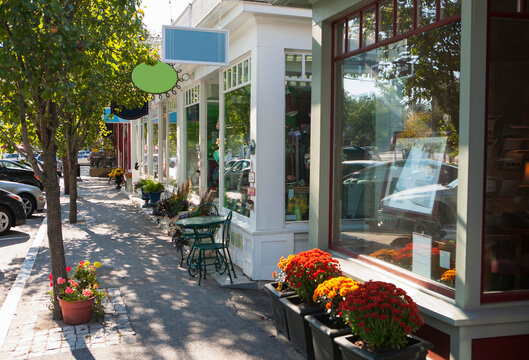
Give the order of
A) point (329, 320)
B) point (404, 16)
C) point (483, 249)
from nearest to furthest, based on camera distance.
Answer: point (483, 249) < point (329, 320) < point (404, 16)

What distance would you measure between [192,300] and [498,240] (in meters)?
3.86

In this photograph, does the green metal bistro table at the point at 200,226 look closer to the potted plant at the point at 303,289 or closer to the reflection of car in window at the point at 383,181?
the reflection of car in window at the point at 383,181

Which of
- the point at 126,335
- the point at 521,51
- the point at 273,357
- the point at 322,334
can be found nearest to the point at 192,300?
the point at 126,335

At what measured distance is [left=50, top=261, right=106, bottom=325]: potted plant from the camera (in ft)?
17.2

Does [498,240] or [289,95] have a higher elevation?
[289,95]

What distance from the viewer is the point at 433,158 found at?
4367 mm

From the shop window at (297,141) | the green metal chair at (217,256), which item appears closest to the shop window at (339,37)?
the shop window at (297,141)

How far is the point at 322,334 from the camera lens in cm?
403

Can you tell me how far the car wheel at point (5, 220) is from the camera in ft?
36.5

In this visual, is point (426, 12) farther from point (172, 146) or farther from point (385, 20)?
point (172, 146)

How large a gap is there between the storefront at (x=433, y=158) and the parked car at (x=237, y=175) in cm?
213

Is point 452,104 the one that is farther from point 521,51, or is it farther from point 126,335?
point 126,335

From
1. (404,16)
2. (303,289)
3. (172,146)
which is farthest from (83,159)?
(404,16)

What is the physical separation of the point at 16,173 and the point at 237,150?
15.5 meters
